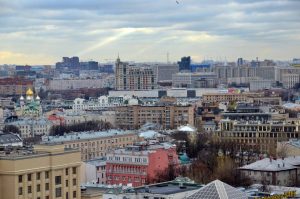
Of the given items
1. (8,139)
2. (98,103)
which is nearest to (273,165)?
(8,139)

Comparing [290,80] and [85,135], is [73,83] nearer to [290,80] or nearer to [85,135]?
[290,80]

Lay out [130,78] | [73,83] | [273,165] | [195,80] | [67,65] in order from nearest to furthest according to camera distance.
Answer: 1. [273,165]
2. [130,78]
3. [195,80]
4. [73,83]
5. [67,65]

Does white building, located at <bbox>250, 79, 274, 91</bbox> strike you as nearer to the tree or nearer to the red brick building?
the tree

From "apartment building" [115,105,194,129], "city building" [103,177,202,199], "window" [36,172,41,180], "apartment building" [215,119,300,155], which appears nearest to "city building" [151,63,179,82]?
"apartment building" [115,105,194,129]

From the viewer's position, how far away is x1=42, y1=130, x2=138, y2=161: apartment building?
46.0 metres

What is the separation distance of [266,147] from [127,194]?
21.5m

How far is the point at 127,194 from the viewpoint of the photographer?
2589 cm

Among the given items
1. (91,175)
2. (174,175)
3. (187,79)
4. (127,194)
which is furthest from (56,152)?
(187,79)

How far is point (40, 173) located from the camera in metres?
17.9

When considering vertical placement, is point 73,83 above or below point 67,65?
below

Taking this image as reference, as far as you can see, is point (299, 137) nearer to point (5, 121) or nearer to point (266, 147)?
point (266, 147)

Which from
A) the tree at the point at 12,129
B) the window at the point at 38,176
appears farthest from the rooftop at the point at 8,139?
the window at the point at 38,176

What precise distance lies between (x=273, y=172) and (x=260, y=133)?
16.4m

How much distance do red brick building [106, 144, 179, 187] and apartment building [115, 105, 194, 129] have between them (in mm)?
25538
